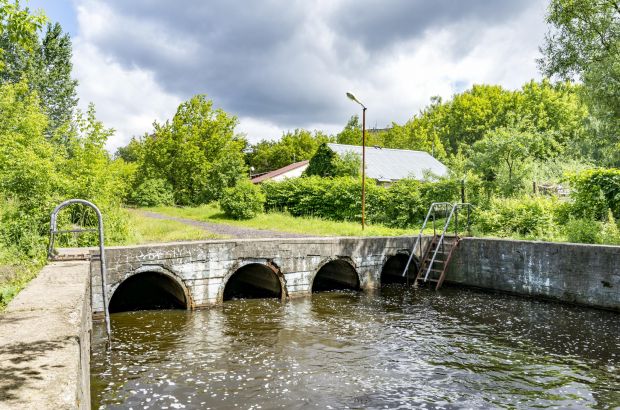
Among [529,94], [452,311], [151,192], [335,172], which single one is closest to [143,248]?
[452,311]

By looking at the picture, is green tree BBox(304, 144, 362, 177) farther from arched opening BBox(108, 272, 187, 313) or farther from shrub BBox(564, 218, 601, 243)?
arched opening BBox(108, 272, 187, 313)

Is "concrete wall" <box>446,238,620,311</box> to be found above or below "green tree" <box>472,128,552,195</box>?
below

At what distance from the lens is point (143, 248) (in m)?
11.7

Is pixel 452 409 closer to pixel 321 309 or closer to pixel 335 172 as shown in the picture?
pixel 321 309

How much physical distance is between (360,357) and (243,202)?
1956cm

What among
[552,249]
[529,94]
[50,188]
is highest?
[529,94]

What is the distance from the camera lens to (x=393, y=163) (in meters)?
41.6

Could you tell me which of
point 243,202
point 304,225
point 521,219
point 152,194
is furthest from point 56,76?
point 521,219

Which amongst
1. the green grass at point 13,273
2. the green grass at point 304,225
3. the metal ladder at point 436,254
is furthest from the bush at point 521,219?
the green grass at point 13,273

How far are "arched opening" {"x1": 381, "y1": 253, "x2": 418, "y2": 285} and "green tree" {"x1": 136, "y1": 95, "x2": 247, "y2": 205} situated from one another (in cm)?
2545

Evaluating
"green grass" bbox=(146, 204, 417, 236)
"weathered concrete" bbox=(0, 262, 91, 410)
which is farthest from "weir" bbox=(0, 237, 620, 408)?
"green grass" bbox=(146, 204, 417, 236)

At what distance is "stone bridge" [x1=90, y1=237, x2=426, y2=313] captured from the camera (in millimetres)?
11727

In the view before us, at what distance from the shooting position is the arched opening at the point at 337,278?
15.6m

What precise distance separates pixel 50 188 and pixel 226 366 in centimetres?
780
